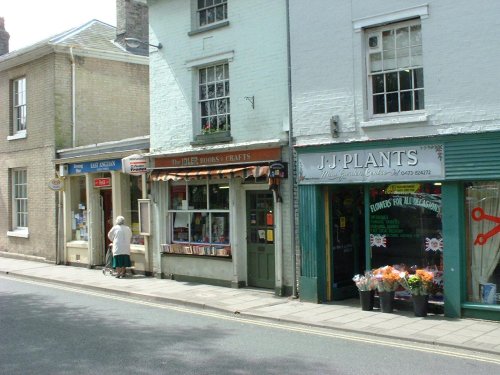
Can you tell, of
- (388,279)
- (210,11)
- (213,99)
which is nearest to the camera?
(388,279)

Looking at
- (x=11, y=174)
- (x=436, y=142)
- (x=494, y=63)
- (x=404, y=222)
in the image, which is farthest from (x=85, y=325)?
(x=11, y=174)

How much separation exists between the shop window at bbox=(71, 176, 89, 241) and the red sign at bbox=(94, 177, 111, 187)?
3.97 feet

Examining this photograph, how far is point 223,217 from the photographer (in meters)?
13.5

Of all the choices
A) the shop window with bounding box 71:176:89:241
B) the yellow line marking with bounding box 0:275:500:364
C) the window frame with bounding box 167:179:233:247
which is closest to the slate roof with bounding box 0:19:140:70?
the shop window with bounding box 71:176:89:241

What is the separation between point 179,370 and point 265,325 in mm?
3053

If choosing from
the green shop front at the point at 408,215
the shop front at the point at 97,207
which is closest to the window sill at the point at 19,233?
the shop front at the point at 97,207

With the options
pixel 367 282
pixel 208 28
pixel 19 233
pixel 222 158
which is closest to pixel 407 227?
pixel 367 282

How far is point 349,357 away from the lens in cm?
729

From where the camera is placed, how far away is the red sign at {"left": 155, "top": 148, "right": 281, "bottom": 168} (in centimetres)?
1198

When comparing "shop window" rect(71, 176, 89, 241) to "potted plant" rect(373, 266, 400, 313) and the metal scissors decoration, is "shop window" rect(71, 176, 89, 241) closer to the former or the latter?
"potted plant" rect(373, 266, 400, 313)

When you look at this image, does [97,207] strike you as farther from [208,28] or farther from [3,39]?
[3,39]

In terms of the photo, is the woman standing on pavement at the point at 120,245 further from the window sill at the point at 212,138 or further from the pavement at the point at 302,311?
the window sill at the point at 212,138

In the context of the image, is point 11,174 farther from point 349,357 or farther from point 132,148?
point 349,357

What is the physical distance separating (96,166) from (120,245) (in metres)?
2.98
